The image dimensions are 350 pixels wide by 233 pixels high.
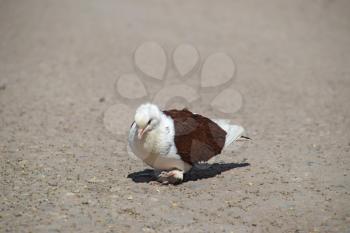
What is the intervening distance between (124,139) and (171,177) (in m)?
1.93

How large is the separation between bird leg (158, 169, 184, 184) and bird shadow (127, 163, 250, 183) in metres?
0.21

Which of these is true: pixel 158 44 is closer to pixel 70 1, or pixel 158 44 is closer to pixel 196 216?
pixel 70 1

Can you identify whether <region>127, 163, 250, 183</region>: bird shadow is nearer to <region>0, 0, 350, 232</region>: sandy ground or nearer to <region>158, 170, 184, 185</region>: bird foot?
<region>0, 0, 350, 232</region>: sandy ground

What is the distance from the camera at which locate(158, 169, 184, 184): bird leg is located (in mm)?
5973

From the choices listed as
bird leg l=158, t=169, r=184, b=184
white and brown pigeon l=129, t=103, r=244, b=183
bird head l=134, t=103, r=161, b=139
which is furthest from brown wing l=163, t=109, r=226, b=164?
bird head l=134, t=103, r=161, b=139

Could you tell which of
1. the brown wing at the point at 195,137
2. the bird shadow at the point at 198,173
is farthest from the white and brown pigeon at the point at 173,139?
the bird shadow at the point at 198,173

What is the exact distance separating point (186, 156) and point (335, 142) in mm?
2610

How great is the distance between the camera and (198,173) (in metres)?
6.55

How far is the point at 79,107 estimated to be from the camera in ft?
30.3

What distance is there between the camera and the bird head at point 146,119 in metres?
5.52

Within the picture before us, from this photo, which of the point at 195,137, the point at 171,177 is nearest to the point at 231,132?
the point at 195,137

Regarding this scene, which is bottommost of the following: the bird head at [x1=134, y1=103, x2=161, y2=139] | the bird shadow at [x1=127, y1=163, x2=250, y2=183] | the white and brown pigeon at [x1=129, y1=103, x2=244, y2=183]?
the bird shadow at [x1=127, y1=163, x2=250, y2=183]

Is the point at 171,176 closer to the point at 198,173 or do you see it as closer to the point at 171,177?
the point at 171,177

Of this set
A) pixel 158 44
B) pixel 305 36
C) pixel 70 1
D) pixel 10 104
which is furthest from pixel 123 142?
pixel 70 1
